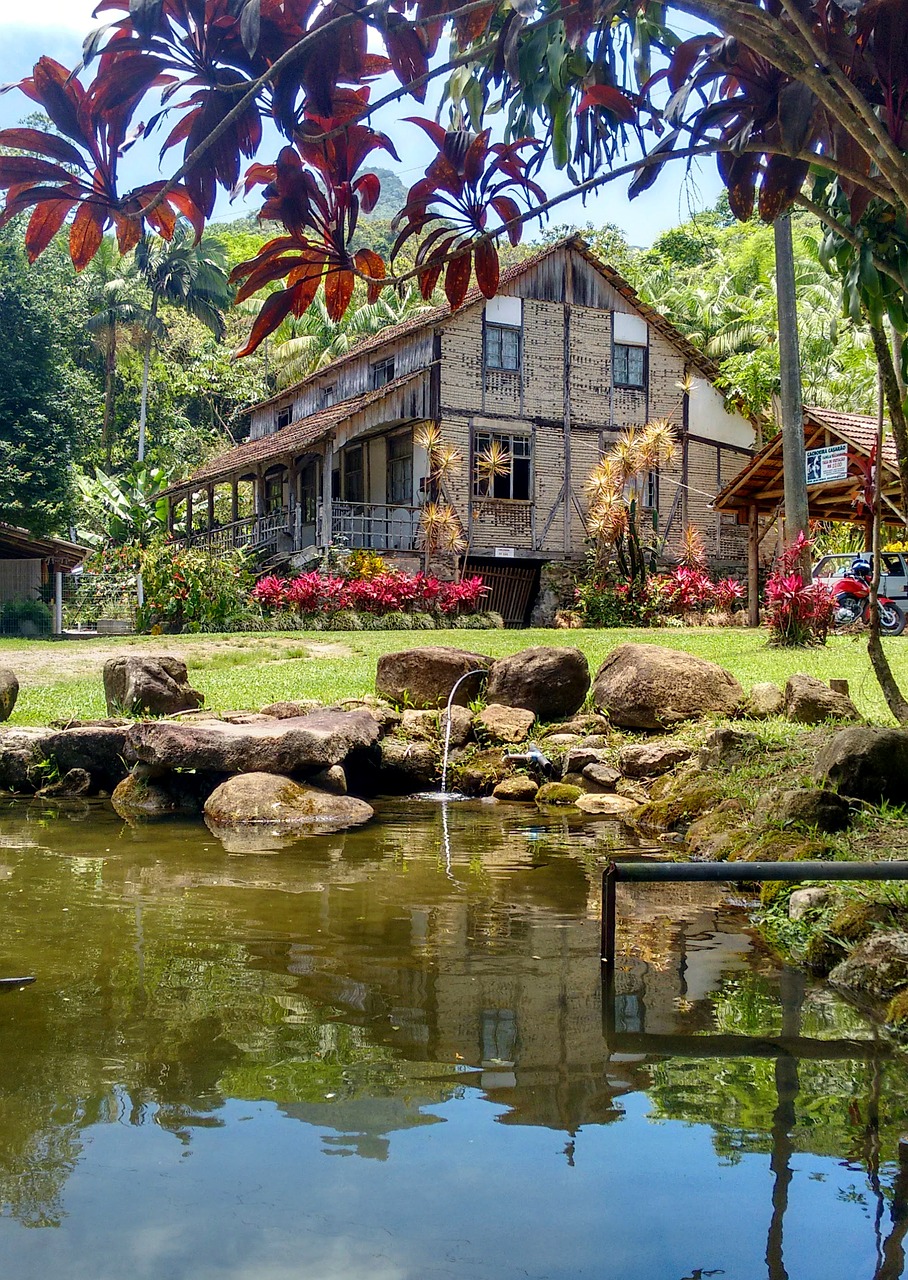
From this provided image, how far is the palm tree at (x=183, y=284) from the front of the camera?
4501cm

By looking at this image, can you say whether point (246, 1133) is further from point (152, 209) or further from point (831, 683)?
point (831, 683)

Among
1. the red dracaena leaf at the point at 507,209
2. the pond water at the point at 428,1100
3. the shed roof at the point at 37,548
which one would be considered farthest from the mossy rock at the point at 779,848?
the shed roof at the point at 37,548

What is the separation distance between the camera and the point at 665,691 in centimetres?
1161

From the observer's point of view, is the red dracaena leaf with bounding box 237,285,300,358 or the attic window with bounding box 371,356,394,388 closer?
the red dracaena leaf with bounding box 237,285,300,358

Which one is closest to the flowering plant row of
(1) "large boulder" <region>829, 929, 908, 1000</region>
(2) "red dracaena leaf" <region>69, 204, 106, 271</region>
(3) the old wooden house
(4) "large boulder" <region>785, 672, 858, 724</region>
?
(3) the old wooden house

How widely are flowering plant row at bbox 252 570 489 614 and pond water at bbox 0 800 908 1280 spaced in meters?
19.3

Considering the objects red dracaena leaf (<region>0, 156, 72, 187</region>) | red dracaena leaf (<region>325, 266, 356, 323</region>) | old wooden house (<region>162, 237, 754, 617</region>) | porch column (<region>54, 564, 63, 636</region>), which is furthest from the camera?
old wooden house (<region>162, 237, 754, 617</region>)

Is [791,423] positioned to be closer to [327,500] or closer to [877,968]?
[327,500]

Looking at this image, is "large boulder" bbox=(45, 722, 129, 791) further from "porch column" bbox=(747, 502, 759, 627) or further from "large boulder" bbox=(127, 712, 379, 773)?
"porch column" bbox=(747, 502, 759, 627)

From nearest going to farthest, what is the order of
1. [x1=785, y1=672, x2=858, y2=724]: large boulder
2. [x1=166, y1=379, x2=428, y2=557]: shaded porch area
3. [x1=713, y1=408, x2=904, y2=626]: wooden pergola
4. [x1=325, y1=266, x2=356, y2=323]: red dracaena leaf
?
[x1=325, y1=266, x2=356, y2=323]: red dracaena leaf, [x1=785, y1=672, x2=858, y2=724]: large boulder, [x1=713, y1=408, x2=904, y2=626]: wooden pergola, [x1=166, y1=379, x2=428, y2=557]: shaded porch area

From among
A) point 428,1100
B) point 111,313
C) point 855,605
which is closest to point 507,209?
point 428,1100

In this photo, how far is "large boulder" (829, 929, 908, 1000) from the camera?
4539 mm

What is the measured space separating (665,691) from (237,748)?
4229 mm

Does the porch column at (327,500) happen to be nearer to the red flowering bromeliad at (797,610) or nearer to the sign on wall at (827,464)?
the sign on wall at (827,464)
